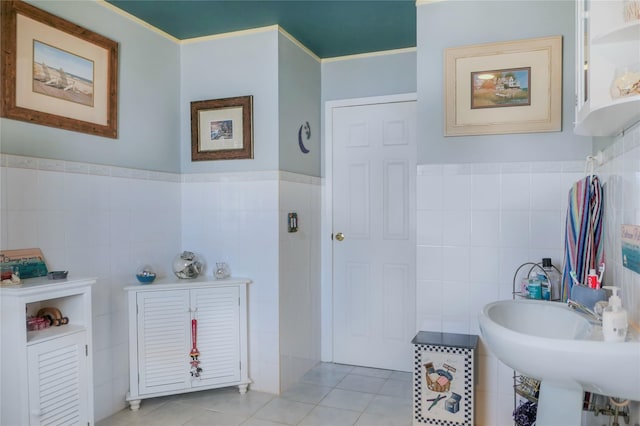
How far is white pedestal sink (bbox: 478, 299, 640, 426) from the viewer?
1129mm

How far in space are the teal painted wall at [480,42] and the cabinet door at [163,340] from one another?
1.72 metres

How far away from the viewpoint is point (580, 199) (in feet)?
6.15

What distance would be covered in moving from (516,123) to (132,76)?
7.47 feet

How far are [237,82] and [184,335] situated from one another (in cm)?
170

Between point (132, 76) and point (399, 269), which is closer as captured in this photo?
point (132, 76)

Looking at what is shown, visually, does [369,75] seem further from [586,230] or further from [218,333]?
[218,333]

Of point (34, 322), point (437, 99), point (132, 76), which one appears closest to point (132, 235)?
point (34, 322)

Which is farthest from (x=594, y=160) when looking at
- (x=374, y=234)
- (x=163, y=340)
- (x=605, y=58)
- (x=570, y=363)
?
(x=163, y=340)

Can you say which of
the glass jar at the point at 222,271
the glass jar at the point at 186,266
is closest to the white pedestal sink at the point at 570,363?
the glass jar at the point at 222,271

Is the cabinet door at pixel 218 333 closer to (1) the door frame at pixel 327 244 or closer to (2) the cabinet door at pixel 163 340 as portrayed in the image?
(2) the cabinet door at pixel 163 340

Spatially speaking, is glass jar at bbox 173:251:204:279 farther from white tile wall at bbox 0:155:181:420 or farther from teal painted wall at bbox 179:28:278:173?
teal painted wall at bbox 179:28:278:173

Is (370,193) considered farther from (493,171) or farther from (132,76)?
(132,76)

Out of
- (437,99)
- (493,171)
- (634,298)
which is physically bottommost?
(634,298)

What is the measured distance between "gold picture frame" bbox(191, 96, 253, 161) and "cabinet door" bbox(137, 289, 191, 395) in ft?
3.19
